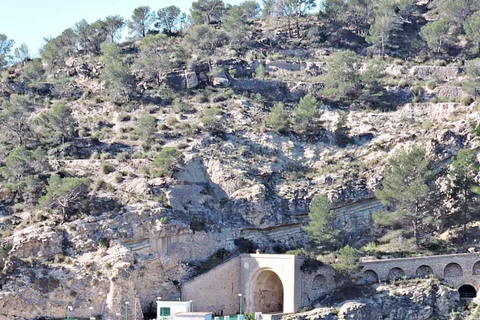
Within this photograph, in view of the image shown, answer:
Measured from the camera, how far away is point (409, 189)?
2004 inches

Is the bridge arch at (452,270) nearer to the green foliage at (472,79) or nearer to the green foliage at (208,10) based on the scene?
the green foliage at (472,79)

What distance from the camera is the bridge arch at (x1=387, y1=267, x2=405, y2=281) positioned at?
49125mm

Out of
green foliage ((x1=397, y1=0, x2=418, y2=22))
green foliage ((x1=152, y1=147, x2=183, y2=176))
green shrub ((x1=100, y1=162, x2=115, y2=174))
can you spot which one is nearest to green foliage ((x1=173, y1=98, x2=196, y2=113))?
green foliage ((x1=152, y1=147, x2=183, y2=176))

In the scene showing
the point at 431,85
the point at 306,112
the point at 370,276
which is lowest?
the point at 370,276

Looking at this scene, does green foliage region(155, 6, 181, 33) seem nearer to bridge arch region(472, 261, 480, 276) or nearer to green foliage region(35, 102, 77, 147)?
green foliage region(35, 102, 77, 147)

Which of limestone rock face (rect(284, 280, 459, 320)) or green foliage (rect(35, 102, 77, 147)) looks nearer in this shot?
limestone rock face (rect(284, 280, 459, 320))

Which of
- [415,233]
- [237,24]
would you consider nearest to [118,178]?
[415,233]

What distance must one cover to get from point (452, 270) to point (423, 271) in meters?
1.59

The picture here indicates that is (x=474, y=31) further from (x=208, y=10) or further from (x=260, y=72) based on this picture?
(x=208, y=10)

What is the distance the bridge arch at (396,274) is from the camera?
4912cm

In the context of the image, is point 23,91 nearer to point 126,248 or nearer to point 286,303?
point 126,248

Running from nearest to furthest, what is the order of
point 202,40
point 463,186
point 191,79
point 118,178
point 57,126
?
point 463,186 < point 118,178 < point 57,126 < point 191,79 < point 202,40

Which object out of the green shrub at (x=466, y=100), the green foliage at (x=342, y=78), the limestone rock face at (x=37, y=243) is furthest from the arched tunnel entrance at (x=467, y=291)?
the limestone rock face at (x=37, y=243)

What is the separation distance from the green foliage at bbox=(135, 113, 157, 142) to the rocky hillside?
11 cm
